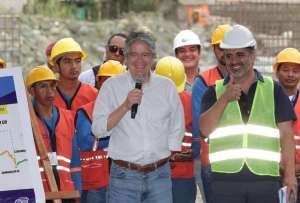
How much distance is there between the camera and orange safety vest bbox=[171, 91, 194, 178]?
9.53 m

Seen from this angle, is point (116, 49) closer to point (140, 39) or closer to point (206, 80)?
point (206, 80)

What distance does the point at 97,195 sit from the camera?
9336 mm

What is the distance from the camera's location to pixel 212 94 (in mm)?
8195

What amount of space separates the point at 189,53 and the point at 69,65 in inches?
55.0

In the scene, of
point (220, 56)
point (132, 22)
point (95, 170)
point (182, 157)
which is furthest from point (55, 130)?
point (132, 22)

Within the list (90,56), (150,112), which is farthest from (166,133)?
(90,56)

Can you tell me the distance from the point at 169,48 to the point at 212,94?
20.3 metres

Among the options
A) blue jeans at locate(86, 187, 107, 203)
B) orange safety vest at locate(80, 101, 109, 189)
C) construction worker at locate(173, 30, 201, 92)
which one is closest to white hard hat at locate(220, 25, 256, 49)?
orange safety vest at locate(80, 101, 109, 189)

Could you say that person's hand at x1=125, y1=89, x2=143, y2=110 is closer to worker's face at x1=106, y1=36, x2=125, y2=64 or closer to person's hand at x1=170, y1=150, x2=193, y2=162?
person's hand at x1=170, y1=150, x2=193, y2=162

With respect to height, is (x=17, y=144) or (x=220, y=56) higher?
(x=220, y=56)

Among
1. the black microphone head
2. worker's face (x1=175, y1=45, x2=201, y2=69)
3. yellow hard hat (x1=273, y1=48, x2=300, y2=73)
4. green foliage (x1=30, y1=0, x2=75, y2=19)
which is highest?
the black microphone head

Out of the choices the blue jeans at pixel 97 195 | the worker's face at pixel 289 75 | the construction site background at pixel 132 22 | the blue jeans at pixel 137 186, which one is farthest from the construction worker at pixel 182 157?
the construction site background at pixel 132 22

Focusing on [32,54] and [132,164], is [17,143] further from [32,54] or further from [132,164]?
[32,54]

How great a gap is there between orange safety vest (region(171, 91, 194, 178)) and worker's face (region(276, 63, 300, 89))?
2.79 ft
